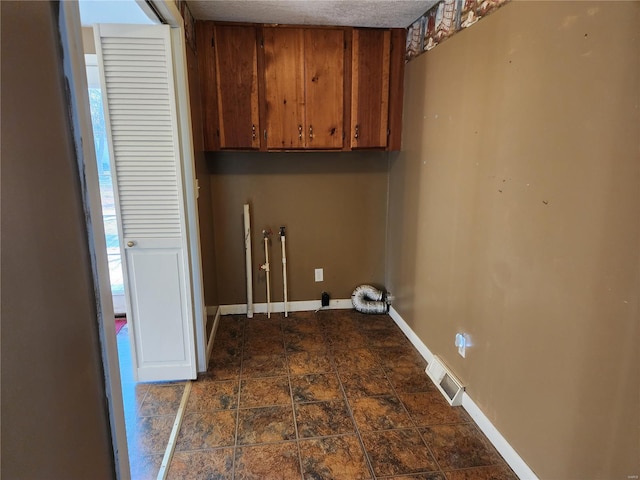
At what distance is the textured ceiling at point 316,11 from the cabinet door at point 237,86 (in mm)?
118

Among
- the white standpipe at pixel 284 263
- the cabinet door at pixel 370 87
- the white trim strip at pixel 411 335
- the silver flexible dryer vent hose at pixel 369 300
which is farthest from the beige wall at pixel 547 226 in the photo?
the white standpipe at pixel 284 263

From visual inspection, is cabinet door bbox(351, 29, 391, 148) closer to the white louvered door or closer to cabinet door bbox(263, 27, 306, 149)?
cabinet door bbox(263, 27, 306, 149)

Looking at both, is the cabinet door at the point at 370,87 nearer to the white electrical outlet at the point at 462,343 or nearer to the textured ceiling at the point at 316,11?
the textured ceiling at the point at 316,11

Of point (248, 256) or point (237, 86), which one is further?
point (248, 256)

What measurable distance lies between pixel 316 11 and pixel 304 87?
55 centimetres

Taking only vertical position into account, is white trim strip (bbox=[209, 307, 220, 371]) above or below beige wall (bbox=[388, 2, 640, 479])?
below

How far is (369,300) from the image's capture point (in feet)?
11.9

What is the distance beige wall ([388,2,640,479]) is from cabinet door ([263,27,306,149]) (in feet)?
3.56

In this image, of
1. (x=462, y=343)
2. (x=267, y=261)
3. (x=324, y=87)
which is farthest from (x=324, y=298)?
(x=324, y=87)

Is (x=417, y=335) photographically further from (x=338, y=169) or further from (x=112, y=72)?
(x=112, y=72)

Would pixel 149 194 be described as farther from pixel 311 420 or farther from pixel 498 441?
pixel 498 441

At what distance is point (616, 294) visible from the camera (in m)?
1.24

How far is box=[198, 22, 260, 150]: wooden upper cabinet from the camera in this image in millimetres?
2867

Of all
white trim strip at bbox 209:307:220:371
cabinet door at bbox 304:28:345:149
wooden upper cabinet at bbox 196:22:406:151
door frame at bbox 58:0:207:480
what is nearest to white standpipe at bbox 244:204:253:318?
white trim strip at bbox 209:307:220:371
